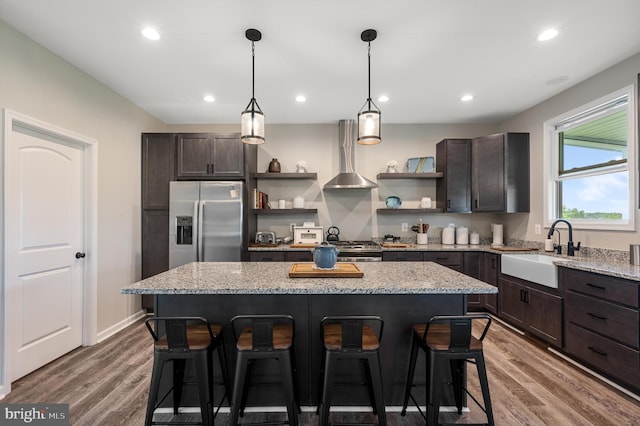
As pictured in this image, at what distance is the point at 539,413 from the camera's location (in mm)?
1917

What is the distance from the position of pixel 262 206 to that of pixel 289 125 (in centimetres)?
134

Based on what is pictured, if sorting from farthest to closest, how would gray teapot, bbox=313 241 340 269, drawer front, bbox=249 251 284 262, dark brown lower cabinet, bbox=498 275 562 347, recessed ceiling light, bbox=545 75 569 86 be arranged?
drawer front, bbox=249 251 284 262 → recessed ceiling light, bbox=545 75 569 86 → dark brown lower cabinet, bbox=498 275 562 347 → gray teapot, bbox=313 241 340 269

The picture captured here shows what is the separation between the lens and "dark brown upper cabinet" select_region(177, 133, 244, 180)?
381 centimetres

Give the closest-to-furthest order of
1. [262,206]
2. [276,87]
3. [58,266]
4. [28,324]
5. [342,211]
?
[28,324] < [58,266] < [276,87] < [262,206] < [342,211]

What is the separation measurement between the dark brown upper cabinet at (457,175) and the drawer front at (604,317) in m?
1.76

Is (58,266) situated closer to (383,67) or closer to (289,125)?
(289,125)

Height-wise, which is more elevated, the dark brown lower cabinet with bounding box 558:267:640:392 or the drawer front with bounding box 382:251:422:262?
the drawer front with bounding box 382:251:422:262

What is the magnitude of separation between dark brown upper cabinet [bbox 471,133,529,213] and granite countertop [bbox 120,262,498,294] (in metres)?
2.33

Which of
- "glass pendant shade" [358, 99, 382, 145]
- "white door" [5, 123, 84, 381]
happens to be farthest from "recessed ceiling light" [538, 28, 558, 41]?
"white door" [5, 123, 84, 381]

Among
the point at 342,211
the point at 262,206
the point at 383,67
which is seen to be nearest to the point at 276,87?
the point at 383,67

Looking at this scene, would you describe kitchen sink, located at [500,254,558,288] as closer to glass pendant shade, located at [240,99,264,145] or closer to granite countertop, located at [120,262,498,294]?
A: granite countertop, located at [120,262,498,294]

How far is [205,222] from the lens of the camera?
3523 millimetres

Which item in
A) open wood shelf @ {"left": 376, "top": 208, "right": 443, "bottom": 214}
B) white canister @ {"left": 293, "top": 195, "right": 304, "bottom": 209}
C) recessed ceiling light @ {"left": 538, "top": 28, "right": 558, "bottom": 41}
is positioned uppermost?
recessed ceiling light @ {"left": 538, "top": 28, "right": 558, "bottom": 41}

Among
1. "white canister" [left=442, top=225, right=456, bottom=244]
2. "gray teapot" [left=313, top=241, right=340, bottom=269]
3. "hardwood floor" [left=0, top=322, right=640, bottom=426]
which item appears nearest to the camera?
"hardwood floor" [left=0, top=322, right=640, bottom=426]
